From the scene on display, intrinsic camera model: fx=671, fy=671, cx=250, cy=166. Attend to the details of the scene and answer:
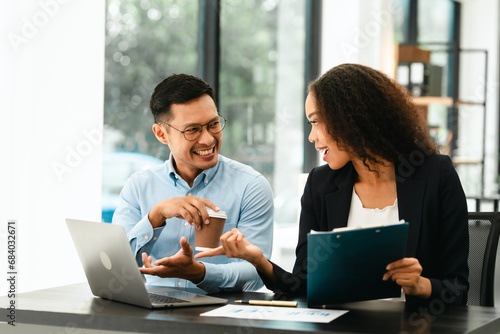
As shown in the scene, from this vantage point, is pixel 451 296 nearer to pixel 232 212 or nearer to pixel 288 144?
pixel 232 212

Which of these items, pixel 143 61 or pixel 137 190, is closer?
pixel 137 190

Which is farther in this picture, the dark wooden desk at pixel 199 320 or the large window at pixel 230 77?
the large window at pixel 230 77

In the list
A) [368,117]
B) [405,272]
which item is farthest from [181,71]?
[405,272]

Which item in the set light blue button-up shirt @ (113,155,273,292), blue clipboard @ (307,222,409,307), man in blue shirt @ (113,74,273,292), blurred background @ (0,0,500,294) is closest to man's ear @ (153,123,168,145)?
man in blue shirt @ (113,74,273,292)

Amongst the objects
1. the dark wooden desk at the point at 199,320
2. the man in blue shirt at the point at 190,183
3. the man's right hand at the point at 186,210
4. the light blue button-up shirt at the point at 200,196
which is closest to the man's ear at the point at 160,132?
the man in blue shirt at the point at 190,183

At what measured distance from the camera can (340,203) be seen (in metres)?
2.06

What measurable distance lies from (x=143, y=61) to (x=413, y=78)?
115 inches

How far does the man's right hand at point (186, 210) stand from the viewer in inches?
74.8

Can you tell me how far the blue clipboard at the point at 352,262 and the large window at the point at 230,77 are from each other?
1.53 metres

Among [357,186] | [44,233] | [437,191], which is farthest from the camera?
[44,233]

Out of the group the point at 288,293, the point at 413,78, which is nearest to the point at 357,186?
the point at 288,293

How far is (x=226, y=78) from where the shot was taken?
470cm

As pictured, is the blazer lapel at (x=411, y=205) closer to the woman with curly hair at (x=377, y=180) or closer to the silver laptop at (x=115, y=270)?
the woman with curly hair at (x=377, y=180)

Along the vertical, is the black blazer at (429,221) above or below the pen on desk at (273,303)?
above
